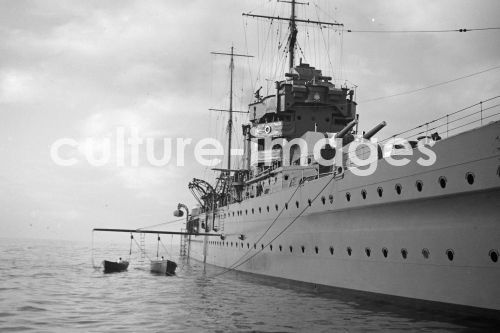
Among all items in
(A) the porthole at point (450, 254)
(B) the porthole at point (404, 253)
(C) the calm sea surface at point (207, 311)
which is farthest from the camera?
(B) the porthole at point (404, 253)

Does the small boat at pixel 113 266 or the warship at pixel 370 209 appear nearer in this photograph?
the warship at pixel 370 209

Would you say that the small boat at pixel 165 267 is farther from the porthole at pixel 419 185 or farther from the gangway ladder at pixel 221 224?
the porthole at pixel 419 185

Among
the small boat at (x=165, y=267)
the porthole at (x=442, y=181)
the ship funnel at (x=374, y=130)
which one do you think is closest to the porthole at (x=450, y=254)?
the porthole at (x=442, y=181)

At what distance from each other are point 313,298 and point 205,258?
2167cm

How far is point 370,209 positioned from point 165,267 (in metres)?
17.1

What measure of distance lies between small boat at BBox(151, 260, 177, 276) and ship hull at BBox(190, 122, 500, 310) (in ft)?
34.5

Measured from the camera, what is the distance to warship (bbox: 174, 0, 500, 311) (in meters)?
10.5

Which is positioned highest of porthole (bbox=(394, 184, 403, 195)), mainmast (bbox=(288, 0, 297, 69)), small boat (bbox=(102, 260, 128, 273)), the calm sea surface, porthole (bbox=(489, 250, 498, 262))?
mainmast (bbox=(288, 0, 297, 69))

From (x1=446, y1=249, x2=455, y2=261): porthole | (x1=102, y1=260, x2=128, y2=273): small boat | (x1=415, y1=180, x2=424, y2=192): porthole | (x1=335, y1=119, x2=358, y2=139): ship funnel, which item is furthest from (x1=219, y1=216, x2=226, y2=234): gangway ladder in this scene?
(x1=446, y1=249, x2=455, y2=261): porthole

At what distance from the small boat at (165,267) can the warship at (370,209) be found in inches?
172

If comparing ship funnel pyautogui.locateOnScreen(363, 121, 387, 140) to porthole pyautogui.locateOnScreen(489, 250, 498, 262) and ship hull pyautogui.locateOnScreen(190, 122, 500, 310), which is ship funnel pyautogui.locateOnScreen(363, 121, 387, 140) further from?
porthole pyautogui.locateOnScreen(489, 250, 498, 262)

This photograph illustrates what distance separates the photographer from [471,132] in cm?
1064

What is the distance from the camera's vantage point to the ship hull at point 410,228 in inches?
408

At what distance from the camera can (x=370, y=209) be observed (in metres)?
13.9
